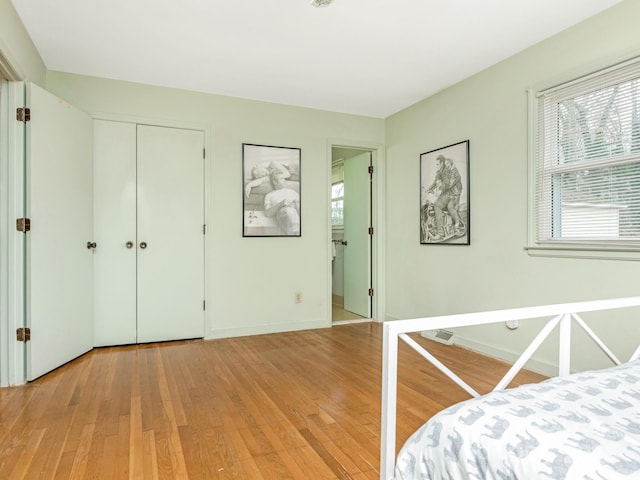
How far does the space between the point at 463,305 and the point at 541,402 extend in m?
2.66

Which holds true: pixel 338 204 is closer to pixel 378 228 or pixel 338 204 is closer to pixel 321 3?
pixel 378 228

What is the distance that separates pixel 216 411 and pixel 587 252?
2.51 metres

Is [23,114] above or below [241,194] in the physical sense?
above

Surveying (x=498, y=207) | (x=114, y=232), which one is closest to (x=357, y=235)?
(x=498, y=207)

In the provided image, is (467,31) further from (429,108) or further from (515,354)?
(515,354)

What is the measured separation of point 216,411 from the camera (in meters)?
2.22

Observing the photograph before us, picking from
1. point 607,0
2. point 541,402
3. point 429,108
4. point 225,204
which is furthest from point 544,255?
point 225,204

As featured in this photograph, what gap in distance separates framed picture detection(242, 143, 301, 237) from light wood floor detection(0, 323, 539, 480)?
1244mm

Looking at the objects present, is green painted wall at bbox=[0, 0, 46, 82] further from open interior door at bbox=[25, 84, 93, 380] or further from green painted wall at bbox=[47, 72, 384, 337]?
green painted wall at bbox=[47, 72, 384, 337]

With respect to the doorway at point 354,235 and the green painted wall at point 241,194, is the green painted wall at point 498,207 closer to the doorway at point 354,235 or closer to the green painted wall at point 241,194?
the doorway at point 354,235

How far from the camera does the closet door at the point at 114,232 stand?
3.47 meters

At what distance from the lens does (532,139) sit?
2.86m

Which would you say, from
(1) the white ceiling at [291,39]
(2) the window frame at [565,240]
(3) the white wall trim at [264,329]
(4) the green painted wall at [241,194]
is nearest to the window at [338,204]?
(4) the green painted wall at [241,194]

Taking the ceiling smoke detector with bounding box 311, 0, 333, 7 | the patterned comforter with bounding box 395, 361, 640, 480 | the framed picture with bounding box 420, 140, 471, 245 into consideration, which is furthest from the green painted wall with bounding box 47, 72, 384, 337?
the patterned comforter with bounding box 395, 361, 640, 480
